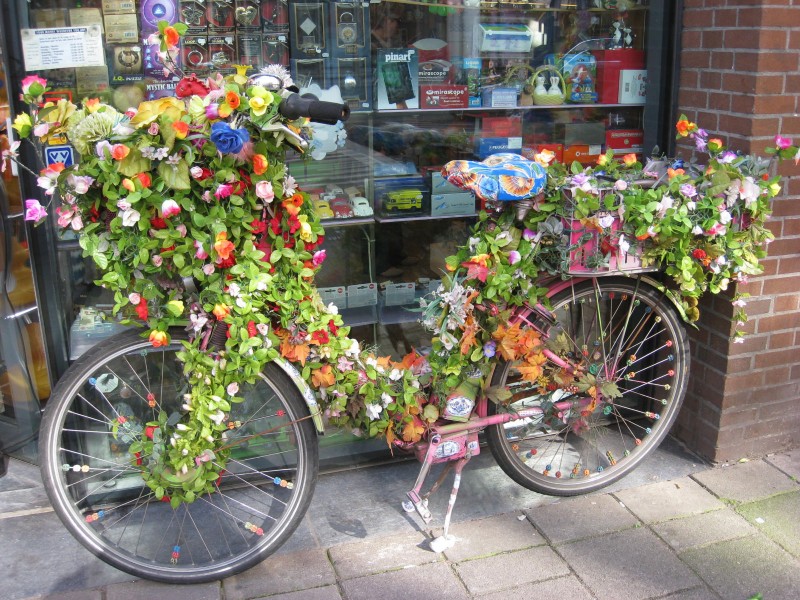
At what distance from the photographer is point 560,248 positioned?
323 cm

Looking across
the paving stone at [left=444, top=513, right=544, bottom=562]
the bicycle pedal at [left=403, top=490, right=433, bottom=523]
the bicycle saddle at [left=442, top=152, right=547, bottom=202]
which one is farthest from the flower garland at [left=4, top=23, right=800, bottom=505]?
the paving stone at [left=444, top=513, right=544, bottom=562]

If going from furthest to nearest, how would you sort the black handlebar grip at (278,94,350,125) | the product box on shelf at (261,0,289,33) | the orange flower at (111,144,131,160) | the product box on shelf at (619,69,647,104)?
the product box on shelf at (619,69,647,104) → the product box on shelf at (261,0,289,33) → the black handlebar grip at (278,94,350,125) → the orange flower at (111,144,131,160)

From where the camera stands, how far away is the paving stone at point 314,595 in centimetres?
313

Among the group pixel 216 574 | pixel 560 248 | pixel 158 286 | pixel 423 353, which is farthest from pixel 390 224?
pixel 216 574

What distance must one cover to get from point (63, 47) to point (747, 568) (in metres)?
3.38

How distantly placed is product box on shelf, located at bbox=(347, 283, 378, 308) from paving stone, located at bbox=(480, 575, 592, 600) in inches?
62.5

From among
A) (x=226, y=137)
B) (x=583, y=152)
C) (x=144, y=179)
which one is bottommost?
(x=583, y=152)

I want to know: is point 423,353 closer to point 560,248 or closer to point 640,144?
point 560,248

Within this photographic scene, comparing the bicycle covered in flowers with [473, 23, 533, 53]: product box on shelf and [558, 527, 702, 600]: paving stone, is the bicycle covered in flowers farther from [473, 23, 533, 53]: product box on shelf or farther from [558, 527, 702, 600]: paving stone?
[473, 23, 533, 53]: product box on shelf

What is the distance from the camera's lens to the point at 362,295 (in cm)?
417

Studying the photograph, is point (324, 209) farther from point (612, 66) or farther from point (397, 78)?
point (612, 66)

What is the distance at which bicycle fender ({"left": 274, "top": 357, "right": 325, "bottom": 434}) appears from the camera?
9.96 feet

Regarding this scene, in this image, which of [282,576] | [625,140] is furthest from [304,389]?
[625,140]

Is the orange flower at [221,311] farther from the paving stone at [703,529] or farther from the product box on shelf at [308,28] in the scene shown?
the paving stone at [703,529]
